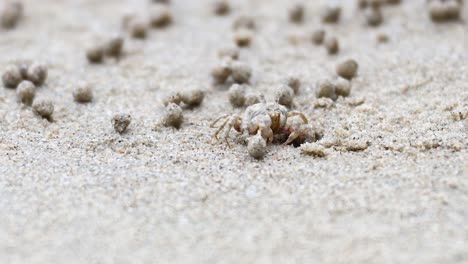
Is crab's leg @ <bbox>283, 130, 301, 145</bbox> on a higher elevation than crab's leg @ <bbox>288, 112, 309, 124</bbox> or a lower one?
lower

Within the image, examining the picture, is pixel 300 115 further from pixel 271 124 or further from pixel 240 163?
pixel 240 163

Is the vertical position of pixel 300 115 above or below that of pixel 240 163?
above

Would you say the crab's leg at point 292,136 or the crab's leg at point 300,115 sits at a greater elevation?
the crab's leg at point 300,115

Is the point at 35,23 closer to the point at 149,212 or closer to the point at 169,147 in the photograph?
the point at 169,147

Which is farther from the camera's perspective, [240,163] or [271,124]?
[271,124]

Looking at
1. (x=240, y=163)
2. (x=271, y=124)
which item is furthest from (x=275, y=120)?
(x=240, y=163)

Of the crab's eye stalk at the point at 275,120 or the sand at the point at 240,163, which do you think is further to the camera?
the crab's eye stalk at the point at 275,120

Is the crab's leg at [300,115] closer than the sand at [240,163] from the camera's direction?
No
